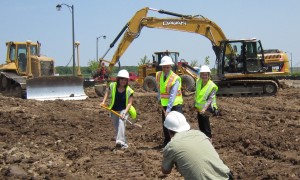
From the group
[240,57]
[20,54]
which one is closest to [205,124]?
[240,57]

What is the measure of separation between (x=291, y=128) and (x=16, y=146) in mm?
6495

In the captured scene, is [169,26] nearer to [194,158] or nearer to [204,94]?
[204,94]

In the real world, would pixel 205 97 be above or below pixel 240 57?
below

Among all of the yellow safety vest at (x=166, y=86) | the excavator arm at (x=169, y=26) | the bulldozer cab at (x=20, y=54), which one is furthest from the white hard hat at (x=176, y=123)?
the bulldozer cab at (x=20, y=54)

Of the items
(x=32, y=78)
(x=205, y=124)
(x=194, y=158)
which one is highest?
(x=32, y=78)

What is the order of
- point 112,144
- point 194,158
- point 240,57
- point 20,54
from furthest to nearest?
point 20,54, point 240,57, point 112,144, point 194,158

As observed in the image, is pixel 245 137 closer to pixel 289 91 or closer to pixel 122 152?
pixel 122 152

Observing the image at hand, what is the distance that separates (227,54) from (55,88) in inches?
303

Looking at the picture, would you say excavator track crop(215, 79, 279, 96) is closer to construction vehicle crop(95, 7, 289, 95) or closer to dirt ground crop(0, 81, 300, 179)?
construction vehicle crop(95, 7, 289, 95)

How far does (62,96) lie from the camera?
20.2 m

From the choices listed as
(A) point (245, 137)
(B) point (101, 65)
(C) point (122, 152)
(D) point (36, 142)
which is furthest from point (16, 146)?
(B) point (101, 65)

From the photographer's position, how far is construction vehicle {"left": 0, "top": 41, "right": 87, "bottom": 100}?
19.5m

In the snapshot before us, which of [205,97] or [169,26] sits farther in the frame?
[169,26]

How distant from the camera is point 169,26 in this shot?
2239 centimetres
